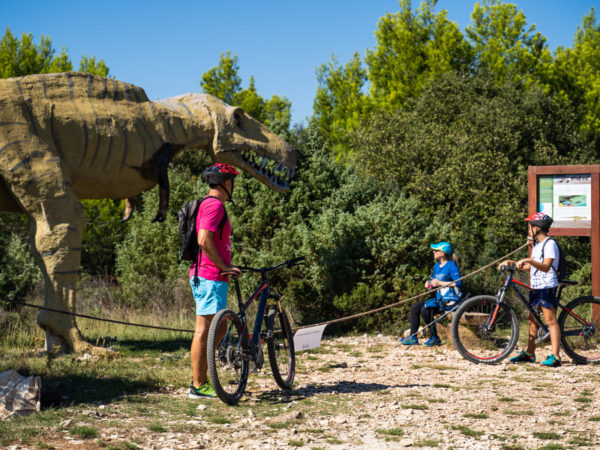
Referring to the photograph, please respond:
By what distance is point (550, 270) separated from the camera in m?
7.40

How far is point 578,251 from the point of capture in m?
14.5

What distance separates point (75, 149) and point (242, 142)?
7.09ft

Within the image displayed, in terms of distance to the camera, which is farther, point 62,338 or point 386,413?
point 62,338

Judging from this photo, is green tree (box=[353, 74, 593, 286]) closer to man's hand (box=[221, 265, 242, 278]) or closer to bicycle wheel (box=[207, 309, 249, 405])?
bicycle wheel (box=[207, 309, 249, 405])

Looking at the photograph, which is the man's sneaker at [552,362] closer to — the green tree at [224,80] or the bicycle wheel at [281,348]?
the bicycle wheel at [281,348]

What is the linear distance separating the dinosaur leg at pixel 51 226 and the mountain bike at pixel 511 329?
172 inches

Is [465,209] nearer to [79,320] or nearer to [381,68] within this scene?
[79,320]

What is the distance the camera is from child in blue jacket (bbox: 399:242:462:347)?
852cm

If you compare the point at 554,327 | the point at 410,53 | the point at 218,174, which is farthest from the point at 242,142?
the point at 410,53

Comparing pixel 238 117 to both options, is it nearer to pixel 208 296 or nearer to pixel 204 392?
pixel 208 296

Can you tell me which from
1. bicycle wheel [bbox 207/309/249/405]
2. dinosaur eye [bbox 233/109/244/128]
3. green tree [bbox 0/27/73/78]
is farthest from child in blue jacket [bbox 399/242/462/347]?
green tree [bbox 0/27/73/78]

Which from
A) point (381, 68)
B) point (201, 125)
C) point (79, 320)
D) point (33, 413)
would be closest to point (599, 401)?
point (33, 413)

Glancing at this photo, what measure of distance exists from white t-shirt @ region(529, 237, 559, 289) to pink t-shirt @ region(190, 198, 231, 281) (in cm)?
377

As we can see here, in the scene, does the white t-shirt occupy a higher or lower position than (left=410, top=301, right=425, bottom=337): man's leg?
higher
